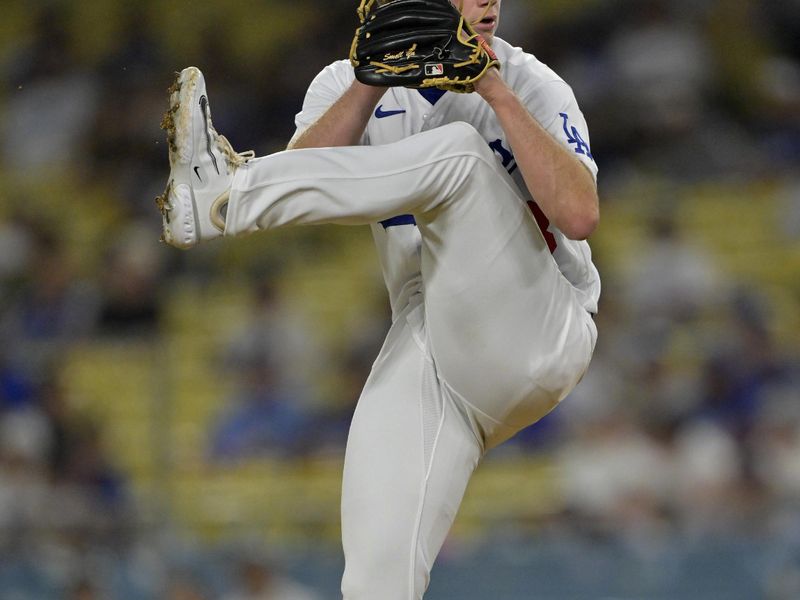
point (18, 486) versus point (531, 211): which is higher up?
point (531, 211)

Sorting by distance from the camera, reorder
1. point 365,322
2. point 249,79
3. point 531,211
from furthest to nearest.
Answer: point 249,79, point 365,322, point 531,211

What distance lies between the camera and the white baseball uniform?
102 inches

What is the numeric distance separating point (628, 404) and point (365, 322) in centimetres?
137

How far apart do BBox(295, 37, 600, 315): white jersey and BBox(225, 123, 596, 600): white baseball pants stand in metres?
0.09

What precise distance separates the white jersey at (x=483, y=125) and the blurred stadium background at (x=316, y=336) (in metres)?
2.34

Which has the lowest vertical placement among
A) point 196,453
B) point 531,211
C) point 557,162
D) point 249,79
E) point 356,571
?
point 196,453

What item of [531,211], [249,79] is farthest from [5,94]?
[531,211]

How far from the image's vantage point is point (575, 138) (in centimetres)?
281

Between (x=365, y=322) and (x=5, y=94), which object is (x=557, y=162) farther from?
(x=5, y=94)

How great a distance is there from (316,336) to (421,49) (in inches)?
152

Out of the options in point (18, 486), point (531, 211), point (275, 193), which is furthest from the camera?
point (18, 486)

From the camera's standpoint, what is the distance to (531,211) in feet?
9.29

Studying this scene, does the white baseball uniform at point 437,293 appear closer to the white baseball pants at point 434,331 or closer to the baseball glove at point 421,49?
the white baseball pants at point 434,331

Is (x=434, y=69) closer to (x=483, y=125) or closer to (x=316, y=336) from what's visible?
(x=483, y=125)
